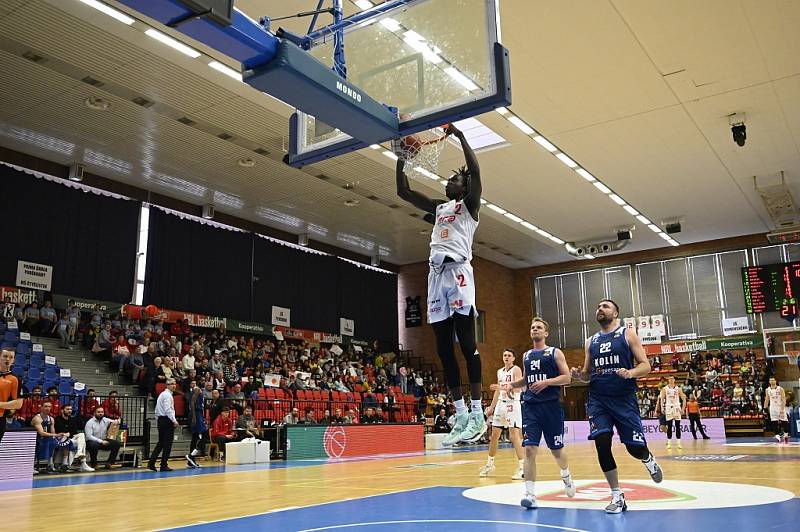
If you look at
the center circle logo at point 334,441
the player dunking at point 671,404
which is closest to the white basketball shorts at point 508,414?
the center circle logo at point 334,441

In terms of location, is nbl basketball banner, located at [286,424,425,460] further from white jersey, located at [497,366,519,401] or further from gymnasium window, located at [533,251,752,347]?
gymnasium window, located at [533,251,752,347]

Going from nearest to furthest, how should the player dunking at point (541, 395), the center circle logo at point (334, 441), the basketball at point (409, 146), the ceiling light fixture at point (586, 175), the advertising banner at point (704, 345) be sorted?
the basketball at point (409, 146)
the player dunking at point (541, 395)
the center circle logo at point (334, 441)
the ceiling light fixture at point (586, 175)
the advertising banner at point (704, 345)

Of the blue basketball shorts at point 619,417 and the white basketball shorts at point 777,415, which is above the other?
the blue basketball shorts at point 619,417

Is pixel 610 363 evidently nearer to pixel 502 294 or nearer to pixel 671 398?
pixel 671 398

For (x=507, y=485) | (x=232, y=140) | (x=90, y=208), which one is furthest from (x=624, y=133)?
(x=90, y=208)

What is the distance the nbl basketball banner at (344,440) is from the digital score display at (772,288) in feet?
50.0

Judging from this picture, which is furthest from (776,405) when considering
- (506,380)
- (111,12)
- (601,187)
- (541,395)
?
(111,12)

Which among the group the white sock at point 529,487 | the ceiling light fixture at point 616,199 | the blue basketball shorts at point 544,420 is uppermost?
the ceiling light fixture at point 616,199

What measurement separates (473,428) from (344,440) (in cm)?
1359

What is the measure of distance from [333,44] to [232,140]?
12311mm

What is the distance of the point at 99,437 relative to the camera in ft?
46.1

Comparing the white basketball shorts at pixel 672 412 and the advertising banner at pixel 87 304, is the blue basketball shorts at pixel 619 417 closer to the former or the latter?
the white basketball shorts at pixel 672 412

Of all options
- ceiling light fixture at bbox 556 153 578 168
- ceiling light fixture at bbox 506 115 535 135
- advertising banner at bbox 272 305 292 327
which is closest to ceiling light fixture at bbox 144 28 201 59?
ceiling light fixture at bbox 506 115 535 135

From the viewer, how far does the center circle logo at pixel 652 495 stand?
254 inches
